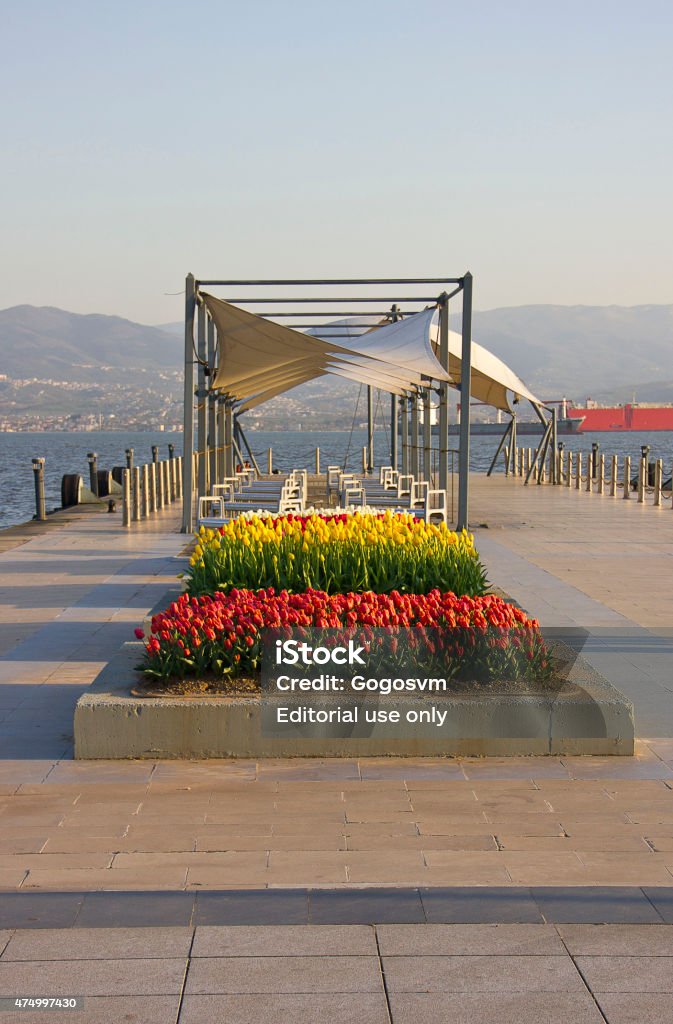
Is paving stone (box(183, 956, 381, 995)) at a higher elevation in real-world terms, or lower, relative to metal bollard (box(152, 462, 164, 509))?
lower

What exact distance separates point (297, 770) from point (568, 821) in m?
1.37

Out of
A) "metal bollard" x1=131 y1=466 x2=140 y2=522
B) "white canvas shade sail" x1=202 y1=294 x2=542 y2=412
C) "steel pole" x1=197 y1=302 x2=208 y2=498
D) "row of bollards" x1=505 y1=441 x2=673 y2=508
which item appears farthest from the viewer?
"row of bollards" x1=505 y1=441 x2=673 y2=508

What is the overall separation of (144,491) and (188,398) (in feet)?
14.1

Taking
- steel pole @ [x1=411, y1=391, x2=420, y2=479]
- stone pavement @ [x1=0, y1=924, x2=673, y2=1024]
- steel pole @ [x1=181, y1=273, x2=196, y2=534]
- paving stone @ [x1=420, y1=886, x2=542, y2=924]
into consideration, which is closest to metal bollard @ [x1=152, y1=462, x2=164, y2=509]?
steel pole @ [x1=411, y1=391, x2=420, y2=479]

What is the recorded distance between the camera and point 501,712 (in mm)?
5938

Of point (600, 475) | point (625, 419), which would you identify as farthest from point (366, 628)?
point (625, 419)

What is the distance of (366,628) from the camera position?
6.38 m

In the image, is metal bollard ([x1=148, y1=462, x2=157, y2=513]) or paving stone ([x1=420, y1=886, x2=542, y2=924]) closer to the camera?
paving stone ([x1=420, y1=886, x2=542, y2=924])

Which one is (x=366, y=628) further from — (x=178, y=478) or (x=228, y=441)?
(x=178, y=478)

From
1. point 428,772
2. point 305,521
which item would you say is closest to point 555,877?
point 428,772

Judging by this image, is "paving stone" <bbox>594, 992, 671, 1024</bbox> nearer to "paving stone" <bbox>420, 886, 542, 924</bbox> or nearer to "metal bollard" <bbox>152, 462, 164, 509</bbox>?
"paving stone" <bbox>420, 886, 542, 924</bbox>

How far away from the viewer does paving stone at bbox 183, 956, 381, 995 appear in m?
3.45

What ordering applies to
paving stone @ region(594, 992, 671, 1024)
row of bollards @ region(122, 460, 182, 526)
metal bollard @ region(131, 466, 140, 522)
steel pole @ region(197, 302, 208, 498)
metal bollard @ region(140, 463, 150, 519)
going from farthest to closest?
metal bollard @ region(140, 463, 150, 519) < metal bollard @ region(131, 466, 140, 522) < row of bollards @ region(122, 460, 182, 526) < steel pole @ region(197, 302, 208, 498) < paving stone @ region(594, 992, 671, 1024)

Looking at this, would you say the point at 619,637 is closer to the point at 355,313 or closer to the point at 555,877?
the point at 555,877
